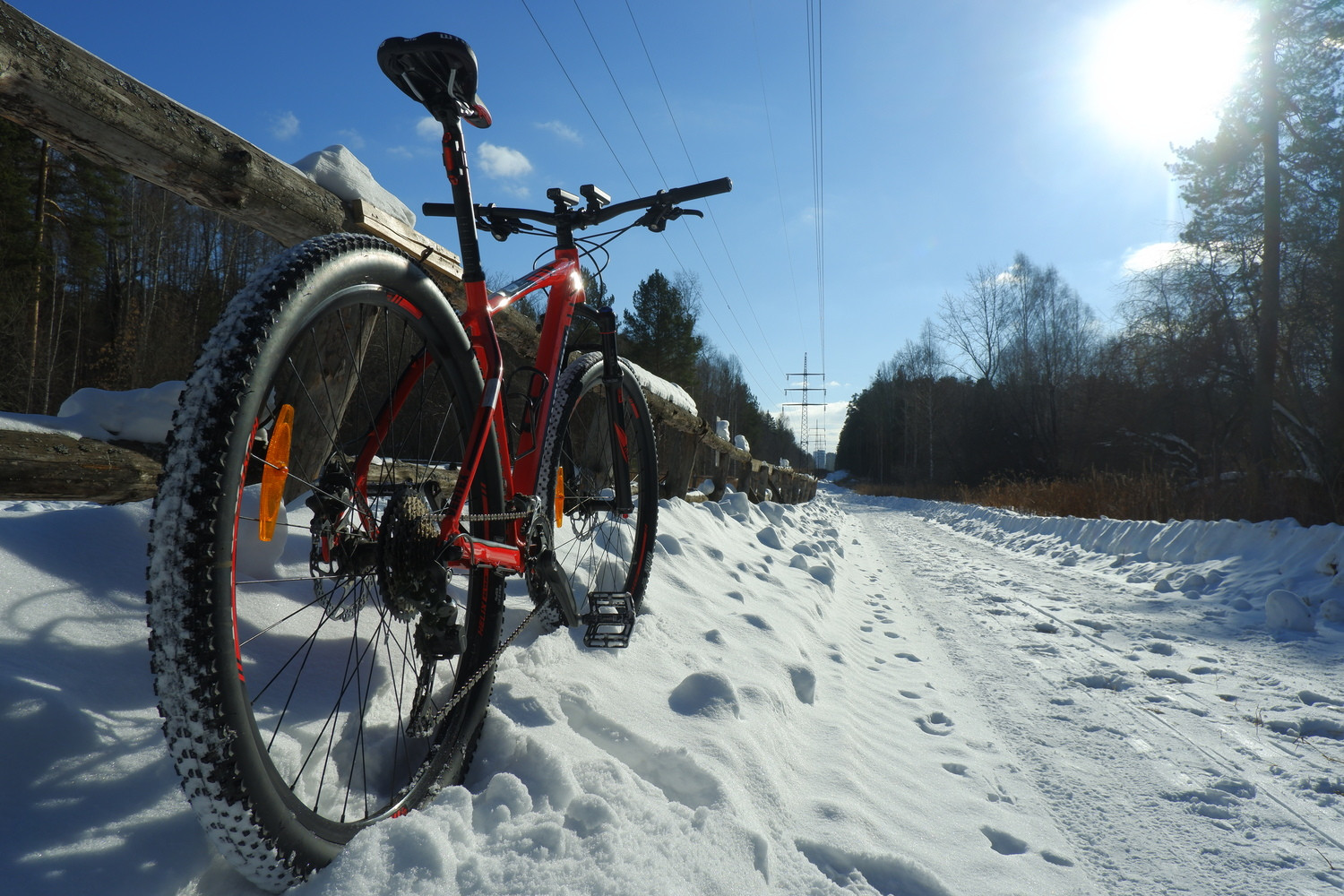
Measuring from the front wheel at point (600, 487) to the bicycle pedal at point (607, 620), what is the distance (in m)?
0.15

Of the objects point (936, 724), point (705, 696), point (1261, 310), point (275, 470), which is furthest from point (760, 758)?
point (1261, 310)

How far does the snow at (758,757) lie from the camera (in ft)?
3.05

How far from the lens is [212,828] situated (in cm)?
75

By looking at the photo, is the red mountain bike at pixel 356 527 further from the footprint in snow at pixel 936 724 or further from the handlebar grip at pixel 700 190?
the footprint in snow at pixel 936 724

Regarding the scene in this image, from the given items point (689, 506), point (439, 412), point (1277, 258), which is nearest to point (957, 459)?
point (1277, 258)

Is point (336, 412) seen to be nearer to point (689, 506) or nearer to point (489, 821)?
point (489, 821)

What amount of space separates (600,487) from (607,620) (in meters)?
1.05

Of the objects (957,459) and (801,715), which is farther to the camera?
(957,459)

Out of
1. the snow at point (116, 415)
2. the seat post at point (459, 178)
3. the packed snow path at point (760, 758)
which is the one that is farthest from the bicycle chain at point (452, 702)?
the snow at point (116, 415)

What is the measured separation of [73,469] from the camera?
5.24ft

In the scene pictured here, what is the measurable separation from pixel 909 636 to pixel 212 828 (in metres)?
3.44

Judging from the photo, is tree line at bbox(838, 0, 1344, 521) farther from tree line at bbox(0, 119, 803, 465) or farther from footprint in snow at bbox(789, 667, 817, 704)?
tree line at bbox(0, 119, 803, 465)

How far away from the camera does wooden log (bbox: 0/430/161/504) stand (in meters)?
1.51

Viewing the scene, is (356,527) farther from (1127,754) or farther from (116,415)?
(1127,754)
